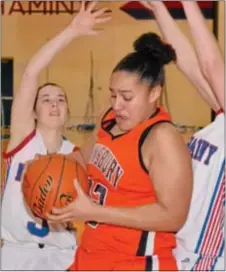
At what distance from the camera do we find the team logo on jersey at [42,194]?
1.47 meters

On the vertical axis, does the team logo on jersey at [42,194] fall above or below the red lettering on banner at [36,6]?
below

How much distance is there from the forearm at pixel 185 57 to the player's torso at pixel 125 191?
0.24 metres

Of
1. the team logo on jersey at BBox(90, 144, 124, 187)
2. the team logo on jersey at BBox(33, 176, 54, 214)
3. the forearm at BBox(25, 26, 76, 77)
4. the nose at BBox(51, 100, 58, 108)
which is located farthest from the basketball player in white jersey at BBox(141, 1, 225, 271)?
the nose at BBox(51, 100, 58, 108)

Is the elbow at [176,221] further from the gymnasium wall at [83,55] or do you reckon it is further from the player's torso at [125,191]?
the gymnasium wall at [83,55]

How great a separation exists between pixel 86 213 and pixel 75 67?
3.72 ft

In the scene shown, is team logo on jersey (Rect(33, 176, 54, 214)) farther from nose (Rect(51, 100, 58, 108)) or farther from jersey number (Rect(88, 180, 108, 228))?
nose (Rect(51, 100, 58, 108))

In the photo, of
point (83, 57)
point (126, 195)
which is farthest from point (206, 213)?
point (83, 57)

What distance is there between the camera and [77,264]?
56.9 inches

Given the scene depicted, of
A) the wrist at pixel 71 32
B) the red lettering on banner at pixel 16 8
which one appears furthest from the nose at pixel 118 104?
the red lettering on banner at pixel 16 8

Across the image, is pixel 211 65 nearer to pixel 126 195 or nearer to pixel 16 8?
pixel 126 195

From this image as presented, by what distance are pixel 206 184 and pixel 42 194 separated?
42cm

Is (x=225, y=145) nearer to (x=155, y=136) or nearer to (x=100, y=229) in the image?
(x=155, y=136)

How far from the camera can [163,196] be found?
4.37ft

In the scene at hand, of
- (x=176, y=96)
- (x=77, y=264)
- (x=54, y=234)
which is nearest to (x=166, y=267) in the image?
(x=77, y=264)
